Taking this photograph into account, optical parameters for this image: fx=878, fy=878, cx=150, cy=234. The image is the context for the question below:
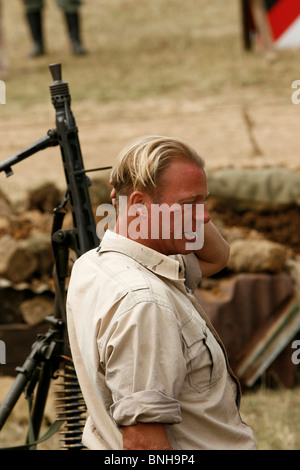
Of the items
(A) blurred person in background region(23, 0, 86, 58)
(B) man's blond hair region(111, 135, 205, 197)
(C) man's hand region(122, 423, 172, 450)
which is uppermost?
(B) man's blond hair region(111, 135, 205, 197)

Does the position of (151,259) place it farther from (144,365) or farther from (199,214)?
(144,365)

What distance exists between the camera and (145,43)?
1388cm

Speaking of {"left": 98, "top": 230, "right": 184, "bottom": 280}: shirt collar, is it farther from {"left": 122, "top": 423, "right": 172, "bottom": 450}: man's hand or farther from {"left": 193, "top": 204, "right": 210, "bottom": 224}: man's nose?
{"left": 122, "top": 423, "right": 172, "bottom": 450}: man's hand

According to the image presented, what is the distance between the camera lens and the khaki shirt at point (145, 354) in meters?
1.81

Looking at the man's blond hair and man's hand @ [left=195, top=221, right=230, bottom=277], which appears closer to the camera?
the man's blond hair

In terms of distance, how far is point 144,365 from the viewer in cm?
181

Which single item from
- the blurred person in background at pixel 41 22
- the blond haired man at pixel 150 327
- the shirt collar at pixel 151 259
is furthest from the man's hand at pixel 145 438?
the blurred person in background at pixel 41 22

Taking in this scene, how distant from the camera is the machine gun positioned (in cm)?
256

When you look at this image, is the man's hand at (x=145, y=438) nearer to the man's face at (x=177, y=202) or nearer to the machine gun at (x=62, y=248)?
the man's face at (x=177, y=202)

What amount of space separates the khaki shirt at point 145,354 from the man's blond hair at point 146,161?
133mm

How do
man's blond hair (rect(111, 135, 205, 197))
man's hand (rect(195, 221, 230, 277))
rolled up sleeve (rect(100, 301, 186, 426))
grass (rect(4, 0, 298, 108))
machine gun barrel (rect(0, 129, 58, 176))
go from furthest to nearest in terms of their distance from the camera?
grass (rect(4, 0, 298, 108)), machine gun barrel (rect(0, 129, 58, 176)), man's hand (rect(195, 221, 230, 277)), man's blond hair (rect(111, 135, 205, 197)), rolled up sleeve (rect(100, 301, 186, 426))

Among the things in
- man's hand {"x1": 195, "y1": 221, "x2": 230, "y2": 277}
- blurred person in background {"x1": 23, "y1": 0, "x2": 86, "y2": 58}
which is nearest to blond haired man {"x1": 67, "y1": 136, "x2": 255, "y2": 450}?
man's hand {"x1": 195, "y1": 221, "x2": 230, "y2": 277}

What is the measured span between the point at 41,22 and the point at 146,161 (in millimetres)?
11970

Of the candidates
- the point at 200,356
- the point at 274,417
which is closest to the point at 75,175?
the point at 200,356
